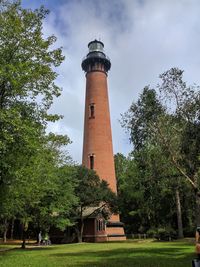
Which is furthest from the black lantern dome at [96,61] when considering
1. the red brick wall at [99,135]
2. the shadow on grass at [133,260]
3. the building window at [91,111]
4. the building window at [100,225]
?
the shadow on grass at [133,260]

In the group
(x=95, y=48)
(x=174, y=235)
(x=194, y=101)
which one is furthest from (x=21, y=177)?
(x=95, y=48)

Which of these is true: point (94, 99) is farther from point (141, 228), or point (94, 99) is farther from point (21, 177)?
point (21, 177)

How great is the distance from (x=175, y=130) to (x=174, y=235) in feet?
93.5

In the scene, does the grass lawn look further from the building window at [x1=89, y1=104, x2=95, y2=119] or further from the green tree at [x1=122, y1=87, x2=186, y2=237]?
the building window at [x1=89, y1=104, x2=95, y2=119]

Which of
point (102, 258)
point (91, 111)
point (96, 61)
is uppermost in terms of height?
point (96, 61)

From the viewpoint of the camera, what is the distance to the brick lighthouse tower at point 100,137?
4650 cm

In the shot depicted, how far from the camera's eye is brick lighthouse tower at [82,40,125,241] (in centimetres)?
4650

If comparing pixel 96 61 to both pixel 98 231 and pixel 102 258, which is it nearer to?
pixel 98 231

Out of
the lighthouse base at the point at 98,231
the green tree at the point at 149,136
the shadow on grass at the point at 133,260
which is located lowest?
the shadow on grass at the point at 133,260

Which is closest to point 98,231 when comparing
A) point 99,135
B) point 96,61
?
point 99,135

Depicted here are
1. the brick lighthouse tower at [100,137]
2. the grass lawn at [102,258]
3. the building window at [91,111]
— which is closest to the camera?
the grass lawn at [102,258]

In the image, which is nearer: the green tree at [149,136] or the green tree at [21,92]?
the green tree at [21,92]

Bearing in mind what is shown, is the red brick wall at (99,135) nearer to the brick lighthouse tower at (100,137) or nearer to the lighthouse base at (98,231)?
the brick lighthouse tower at (100,137)

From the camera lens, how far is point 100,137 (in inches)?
1852
